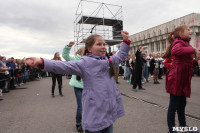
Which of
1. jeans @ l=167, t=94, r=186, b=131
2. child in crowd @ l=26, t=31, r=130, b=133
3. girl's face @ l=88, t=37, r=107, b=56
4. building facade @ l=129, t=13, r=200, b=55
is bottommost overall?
jeans @ l=167, t=94, r=186, b=131

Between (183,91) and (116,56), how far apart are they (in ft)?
4.29

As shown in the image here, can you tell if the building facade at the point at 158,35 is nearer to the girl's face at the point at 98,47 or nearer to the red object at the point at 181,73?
the red object at the point at 181,73

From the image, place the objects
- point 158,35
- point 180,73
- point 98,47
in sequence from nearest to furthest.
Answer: point 98,47 → point 180,73 → point 158,35

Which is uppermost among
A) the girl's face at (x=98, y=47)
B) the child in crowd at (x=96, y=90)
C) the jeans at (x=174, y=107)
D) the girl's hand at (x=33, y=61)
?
the girl's face at (x=98, y=47)

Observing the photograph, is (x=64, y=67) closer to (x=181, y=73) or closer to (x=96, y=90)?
(x=96, y=90)

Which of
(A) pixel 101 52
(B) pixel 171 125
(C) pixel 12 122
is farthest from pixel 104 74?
(C) pixel 12 122

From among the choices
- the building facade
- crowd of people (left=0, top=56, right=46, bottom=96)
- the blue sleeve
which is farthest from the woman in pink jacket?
the building facade

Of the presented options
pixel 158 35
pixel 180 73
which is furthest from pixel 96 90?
pixel 158 35

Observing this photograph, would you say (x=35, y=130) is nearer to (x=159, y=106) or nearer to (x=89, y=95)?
(x=89, y=95)

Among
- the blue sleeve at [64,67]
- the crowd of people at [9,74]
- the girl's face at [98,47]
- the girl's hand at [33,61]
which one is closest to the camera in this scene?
the girl's hand at [33,61]

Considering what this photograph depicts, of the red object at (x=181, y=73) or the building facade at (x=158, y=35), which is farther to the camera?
the building facade at (x=158, y=35)

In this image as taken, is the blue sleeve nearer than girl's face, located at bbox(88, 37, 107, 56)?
Yes

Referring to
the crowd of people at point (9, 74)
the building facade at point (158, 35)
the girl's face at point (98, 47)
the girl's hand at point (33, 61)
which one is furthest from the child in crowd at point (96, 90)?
the building facade at point (158, 35)

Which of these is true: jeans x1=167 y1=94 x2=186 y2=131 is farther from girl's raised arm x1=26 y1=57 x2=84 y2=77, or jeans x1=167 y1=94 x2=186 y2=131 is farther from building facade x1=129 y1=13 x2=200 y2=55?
building facade x1=129 y1=13 x2=200 y2=55
